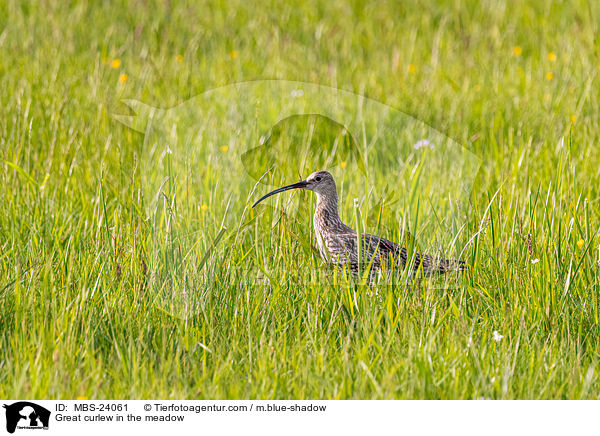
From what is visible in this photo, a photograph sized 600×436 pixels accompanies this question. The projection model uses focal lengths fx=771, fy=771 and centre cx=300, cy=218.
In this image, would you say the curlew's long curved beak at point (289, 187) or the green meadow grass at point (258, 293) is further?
the green meadow grass at point (258, 293)

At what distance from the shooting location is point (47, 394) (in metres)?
3.07

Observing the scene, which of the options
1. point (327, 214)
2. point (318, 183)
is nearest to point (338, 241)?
point (327, 214)

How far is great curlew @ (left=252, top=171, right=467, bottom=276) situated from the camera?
3008 millimetres

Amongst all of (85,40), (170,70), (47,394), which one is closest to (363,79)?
(170,70)

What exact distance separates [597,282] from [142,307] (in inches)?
85.3
